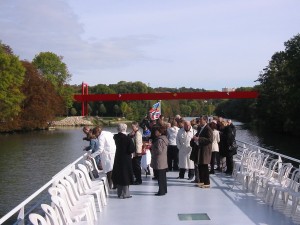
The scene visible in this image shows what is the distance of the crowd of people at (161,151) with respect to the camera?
8195 millimetres

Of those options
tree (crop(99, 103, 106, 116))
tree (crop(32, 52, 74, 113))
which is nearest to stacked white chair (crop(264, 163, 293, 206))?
tree (crop(32, 52, 74, 113))

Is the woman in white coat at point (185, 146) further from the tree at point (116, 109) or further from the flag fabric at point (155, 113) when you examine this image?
the tree at point (116, 109)

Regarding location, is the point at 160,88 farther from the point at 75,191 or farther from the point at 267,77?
the point at 75,191

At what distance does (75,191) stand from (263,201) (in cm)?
351

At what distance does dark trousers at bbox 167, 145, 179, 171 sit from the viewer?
11336 millimetres

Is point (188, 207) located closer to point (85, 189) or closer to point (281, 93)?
point (85, 189)

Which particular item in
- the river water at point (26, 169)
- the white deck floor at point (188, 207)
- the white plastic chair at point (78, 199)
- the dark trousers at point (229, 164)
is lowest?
the river water at point (26, 169)

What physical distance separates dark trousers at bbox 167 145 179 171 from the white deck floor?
1753mm

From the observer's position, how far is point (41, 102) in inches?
2618

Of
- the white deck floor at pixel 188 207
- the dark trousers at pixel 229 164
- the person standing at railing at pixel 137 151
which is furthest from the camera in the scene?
the dark trousers at pixel 229 164

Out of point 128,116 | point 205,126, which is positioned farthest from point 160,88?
point 205,126

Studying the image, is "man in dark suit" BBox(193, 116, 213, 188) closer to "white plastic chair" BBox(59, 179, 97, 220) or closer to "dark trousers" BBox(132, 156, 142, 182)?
"dark trousers" BBox(132, 156, 142, 182)

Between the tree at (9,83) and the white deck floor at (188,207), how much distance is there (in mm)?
47657

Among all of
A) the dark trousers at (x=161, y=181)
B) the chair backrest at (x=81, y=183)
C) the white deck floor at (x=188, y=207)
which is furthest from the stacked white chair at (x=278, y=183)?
the chair backrest at (x=81, y=183)
